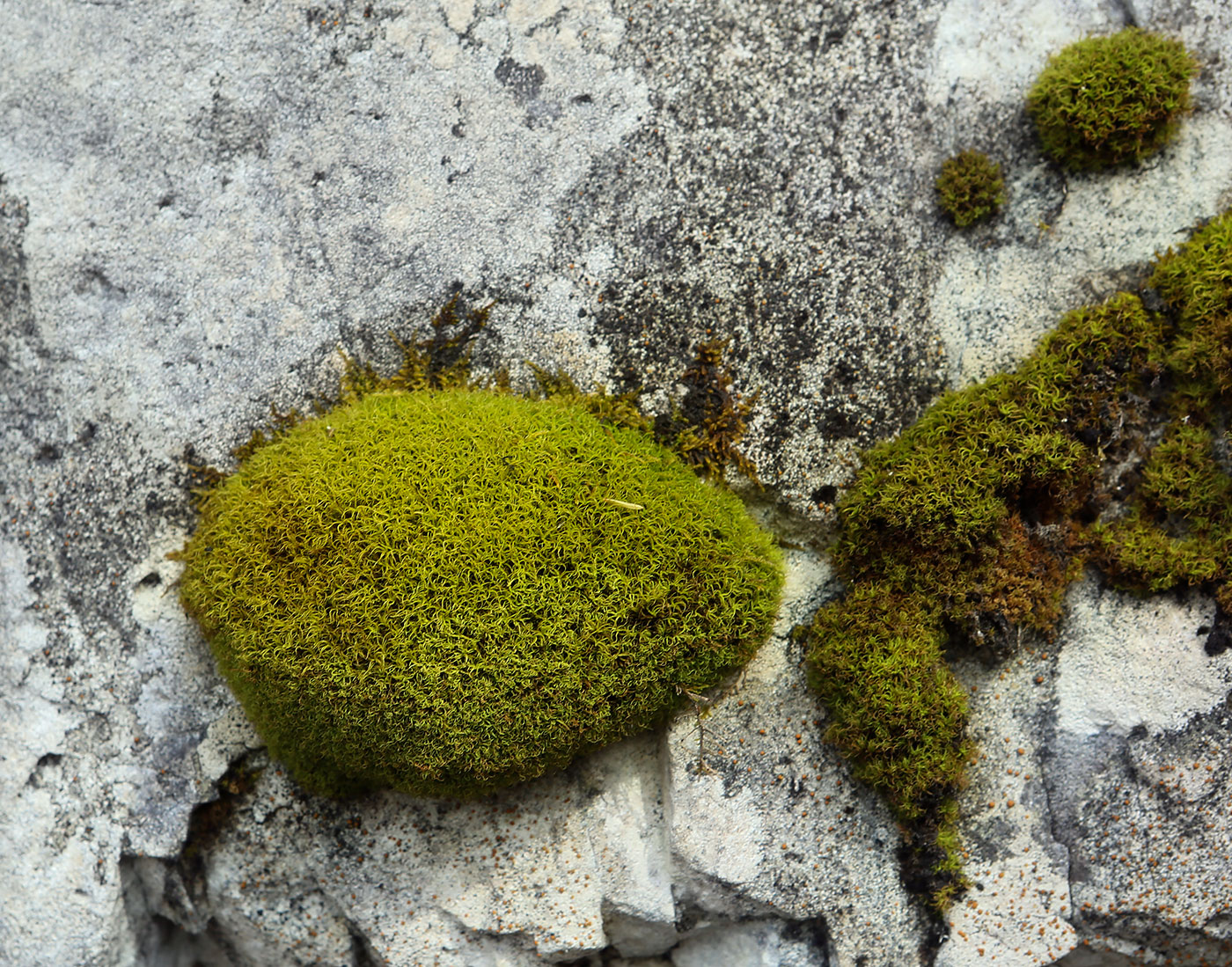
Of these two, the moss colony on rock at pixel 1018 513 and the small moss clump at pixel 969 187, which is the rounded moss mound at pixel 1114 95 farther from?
the moss colony on rock at pixel 1018 513

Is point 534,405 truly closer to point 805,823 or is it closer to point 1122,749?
point 805,823

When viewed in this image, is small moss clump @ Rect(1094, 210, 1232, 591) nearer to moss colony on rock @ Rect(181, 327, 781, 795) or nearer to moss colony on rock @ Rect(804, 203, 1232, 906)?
moss colony on rock @ Rect(804, 203, 1232, 906)

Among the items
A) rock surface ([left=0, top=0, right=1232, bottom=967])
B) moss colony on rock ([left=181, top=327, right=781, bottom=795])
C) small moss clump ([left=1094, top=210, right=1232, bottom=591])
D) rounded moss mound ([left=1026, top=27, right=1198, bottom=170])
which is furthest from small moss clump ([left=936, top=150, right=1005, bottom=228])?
moss colony on rock ([left=181, top=327, right=781, bottom=795])

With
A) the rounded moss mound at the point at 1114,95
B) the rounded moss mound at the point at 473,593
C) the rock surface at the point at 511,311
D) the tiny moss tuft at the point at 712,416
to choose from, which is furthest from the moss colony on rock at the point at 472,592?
the rounded moss mound at the point at 1114,95

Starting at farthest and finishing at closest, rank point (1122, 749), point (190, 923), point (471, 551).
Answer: point (190, 923) → point (1122, 749) → point (471, 551)

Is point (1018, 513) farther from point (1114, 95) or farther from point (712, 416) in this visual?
point (1114, 95)

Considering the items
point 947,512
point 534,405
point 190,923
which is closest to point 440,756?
point 534,405
